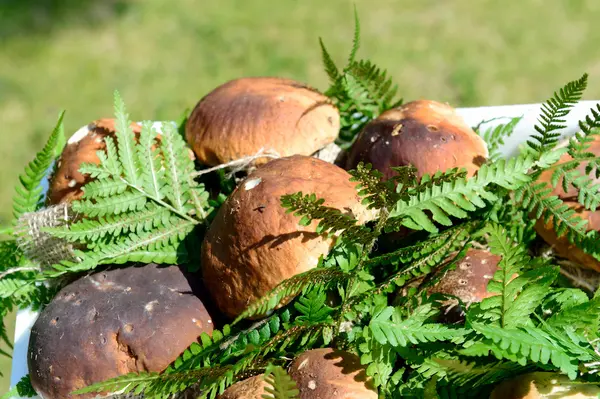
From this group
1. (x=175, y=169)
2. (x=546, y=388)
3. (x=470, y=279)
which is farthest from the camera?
(x=175, y=169)

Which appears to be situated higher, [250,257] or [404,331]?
[250,257]

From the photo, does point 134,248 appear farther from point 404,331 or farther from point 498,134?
point 498,134

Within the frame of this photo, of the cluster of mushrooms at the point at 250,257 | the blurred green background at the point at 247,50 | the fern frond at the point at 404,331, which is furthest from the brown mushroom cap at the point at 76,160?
the blurred green background at the point at 247,50

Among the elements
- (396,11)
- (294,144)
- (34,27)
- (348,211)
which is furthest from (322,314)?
(34,27)

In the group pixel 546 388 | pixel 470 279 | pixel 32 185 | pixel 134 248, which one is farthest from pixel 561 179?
pixel 32 185

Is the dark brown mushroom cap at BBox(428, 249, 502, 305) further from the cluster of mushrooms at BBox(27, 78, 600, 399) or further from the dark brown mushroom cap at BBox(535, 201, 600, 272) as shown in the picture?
the dark brown mushroom cap at BBox(535, 201, 600, 272)

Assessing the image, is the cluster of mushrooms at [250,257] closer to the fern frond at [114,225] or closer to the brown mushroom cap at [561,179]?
the brown mushroom cap at [561,179]
